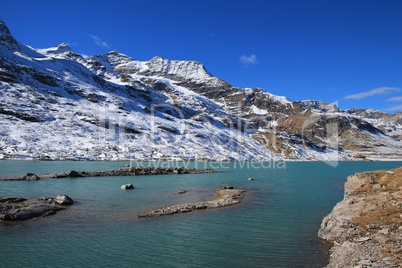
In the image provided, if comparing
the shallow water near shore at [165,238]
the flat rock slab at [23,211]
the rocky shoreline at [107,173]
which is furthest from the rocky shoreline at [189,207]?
the rocky shoreline at [107,173]

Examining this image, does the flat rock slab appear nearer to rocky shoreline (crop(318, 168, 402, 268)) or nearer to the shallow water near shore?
the shallow water near shore

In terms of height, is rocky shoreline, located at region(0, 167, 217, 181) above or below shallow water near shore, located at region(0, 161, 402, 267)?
above

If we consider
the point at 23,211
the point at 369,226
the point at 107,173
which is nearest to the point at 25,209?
the point at 23,211

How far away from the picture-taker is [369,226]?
25984mm

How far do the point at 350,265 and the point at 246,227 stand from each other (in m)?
13.7

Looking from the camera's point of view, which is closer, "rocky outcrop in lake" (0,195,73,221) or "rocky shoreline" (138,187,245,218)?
"rocky outcrop in lake" (0,195,73,221)

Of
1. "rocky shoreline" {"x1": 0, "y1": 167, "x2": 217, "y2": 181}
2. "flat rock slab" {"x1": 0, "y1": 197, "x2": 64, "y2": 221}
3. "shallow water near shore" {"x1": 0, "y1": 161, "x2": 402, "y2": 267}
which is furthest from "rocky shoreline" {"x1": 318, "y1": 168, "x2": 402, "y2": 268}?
"rocky shoreline" {"x1": 0, "y1": 167, "x2": 217, "y2": 181}

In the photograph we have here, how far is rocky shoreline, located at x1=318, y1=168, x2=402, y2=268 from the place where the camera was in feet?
70.4

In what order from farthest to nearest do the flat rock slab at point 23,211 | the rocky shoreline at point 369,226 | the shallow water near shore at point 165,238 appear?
1. the flat rock slab at point 23,211
2. the shallow water near shore at point 165,238
3. the rocky shoreline at point 369,226

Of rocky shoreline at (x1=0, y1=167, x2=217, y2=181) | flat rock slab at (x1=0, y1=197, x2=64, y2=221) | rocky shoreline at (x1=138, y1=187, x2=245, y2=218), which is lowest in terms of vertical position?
rocky shoreline at (x1=138, y1=187, x2=245, y2=218)

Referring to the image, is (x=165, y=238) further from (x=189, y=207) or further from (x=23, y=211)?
(x=23, y=211)

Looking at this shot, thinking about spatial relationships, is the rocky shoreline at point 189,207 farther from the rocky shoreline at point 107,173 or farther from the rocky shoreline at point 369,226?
the rocky shoreline at point 107,173

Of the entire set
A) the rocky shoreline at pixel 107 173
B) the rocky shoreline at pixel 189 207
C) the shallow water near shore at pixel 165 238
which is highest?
the rocky shoreline at pixel 107 173

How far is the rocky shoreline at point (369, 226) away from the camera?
21.5 m
